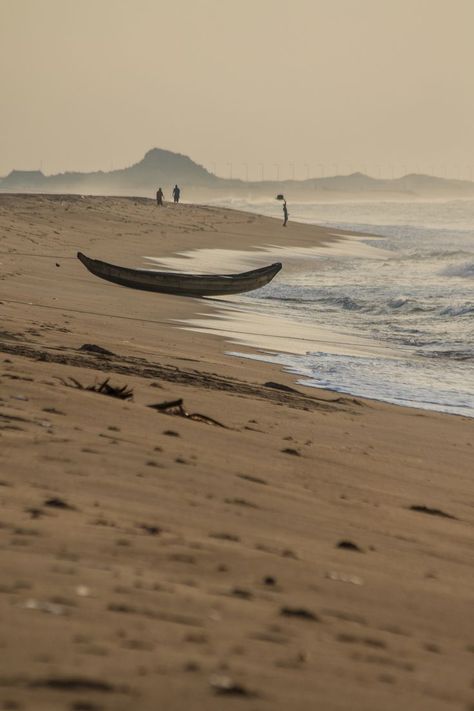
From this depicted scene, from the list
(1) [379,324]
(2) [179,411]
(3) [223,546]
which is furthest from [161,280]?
(3) [223,546]

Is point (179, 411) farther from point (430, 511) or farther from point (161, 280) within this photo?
point (161, 280)

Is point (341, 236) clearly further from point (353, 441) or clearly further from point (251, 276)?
point (353, 441)

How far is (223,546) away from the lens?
4594mm

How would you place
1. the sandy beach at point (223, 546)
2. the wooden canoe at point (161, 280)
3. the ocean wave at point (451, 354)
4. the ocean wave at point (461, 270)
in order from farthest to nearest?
the ocean wave at point (461, 270)
the wooden canoe at point (161, 280)
the ocean wave at point (451, 354)
the sandy beach at point (223, 546)

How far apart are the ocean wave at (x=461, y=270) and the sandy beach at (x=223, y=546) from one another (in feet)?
87.0

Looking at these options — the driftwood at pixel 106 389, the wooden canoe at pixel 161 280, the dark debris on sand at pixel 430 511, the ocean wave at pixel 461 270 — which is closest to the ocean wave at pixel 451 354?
the wooden canoe at pixel 161 280

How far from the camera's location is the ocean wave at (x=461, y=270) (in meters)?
36.3

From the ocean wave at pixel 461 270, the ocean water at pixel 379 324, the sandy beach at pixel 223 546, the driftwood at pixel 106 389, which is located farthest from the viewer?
the ocean wave at pixel 461 270

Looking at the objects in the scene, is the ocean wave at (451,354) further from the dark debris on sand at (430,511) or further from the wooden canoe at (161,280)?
the dark debris on sand at (430,511)

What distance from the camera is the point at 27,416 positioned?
661cm

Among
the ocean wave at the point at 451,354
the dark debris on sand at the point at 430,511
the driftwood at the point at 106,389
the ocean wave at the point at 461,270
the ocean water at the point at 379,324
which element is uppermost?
the driftwood at the point at 106,389

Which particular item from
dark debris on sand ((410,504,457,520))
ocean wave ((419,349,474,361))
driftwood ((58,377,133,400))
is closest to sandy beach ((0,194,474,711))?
dark debris on sand ((410,504,457,520))

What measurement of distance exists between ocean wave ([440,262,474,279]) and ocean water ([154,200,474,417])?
0.03m

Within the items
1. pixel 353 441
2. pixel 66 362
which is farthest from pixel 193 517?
pixel 66 362
